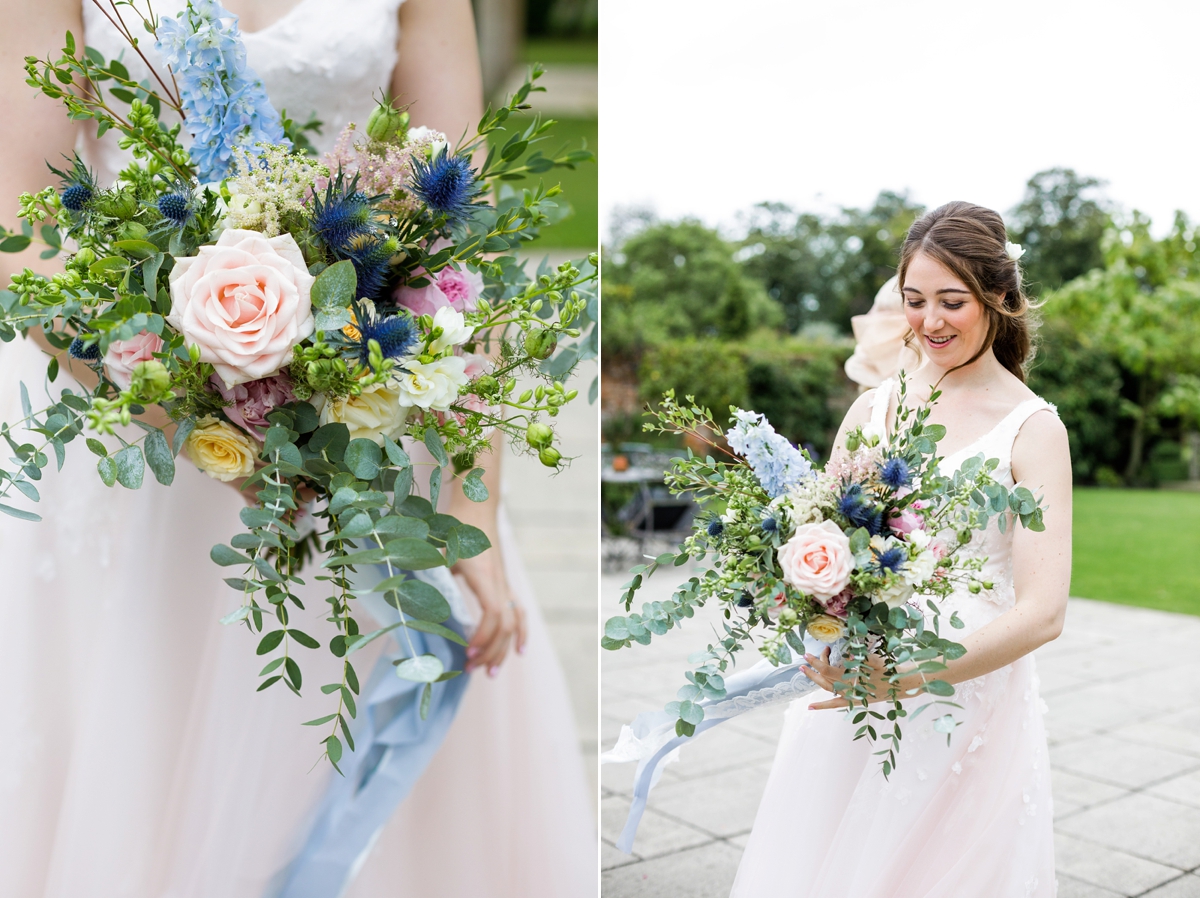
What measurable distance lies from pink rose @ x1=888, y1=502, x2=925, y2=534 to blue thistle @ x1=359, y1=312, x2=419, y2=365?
74 cm

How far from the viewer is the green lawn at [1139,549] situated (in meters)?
9.13

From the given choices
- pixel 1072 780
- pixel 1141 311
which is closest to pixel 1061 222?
pixel 1141 311

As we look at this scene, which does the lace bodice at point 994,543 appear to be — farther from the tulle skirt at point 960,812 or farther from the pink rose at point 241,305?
the pink rose at point 241,305

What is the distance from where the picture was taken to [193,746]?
2115 millimetres

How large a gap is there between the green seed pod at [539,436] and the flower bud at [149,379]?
466 millimetres

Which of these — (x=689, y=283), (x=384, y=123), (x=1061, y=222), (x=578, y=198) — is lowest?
(x=384, y=123)

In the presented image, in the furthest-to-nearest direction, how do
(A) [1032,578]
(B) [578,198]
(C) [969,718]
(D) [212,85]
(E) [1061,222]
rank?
(E) [1061,222] < (B) [578,198] < (C) [969,718] < (A) [1032,578] < (D) [212,85]

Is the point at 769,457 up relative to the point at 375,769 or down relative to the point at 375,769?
up

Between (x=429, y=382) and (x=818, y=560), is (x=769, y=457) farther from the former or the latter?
(x=429, y=382)

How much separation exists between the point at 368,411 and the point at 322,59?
0.97 m

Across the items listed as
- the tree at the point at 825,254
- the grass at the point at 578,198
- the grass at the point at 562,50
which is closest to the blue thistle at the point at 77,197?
the grass at the point at 578,198

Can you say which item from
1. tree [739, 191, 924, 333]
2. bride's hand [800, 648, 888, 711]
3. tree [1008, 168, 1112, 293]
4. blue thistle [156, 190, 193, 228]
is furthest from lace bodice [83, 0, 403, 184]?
tree [1008, 168, 1112, 293]

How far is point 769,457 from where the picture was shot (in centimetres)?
152

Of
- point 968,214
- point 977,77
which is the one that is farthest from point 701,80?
point 968,214
